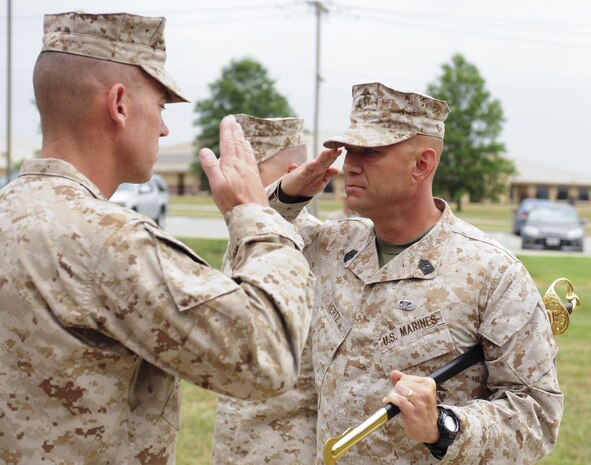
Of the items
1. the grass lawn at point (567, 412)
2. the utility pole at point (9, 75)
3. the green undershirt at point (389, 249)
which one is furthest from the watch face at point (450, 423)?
the utility pole at point (9, 75)

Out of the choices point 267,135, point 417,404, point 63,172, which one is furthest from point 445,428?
point 267,135

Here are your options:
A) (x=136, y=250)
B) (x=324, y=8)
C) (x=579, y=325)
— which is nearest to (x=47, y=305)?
(x=136, y=250)

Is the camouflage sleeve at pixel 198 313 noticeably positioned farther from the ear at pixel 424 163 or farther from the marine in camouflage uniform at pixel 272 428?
the marine in camouflage uniform at pixel 272 428

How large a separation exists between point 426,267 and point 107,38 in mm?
1321

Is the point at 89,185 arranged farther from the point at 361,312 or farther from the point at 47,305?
the point at 361,312

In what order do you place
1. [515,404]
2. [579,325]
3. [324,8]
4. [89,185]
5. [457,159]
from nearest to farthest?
[89,185], [515,404], [579,325], [324,8], [457,159]

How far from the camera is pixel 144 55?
201 cm

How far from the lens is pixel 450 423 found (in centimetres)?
235

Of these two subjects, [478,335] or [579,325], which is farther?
[579,325]

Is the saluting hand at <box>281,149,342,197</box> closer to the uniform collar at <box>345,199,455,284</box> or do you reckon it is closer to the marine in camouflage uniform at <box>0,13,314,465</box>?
the uniform collar at <box>345,199,455,284</box>

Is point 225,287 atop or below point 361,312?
atop

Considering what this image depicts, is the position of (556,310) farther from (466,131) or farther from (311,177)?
(466,131)

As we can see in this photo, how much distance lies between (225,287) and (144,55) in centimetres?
66

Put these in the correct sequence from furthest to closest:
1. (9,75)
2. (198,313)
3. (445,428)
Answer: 1. (9,75)
2. (445,428)
3. (198,313)
